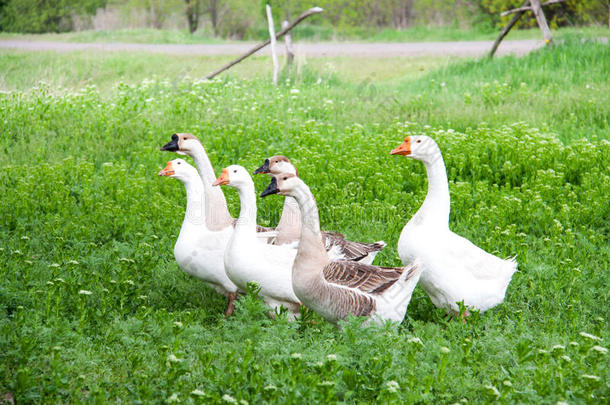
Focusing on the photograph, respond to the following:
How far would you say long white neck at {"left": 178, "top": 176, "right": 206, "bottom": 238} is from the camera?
5.82 metres

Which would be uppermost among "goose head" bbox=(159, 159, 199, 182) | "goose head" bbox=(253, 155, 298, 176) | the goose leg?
"goose head" bbox=(253, 155, 298, 176)

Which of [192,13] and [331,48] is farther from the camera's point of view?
[192,13]

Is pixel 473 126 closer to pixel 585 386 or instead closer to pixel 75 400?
pixel 585 386

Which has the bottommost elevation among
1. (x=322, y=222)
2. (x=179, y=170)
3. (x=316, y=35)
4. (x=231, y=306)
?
(x=231, y=306)

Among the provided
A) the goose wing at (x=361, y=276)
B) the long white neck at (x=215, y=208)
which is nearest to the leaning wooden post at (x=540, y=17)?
the long white neck at (x=215, y=208)

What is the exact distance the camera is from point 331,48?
21547 millimetres

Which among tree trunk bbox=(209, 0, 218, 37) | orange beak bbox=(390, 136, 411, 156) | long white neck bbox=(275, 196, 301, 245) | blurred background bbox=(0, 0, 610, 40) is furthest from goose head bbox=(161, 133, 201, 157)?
tree trunk bbox=(209, 0, 218, 37)

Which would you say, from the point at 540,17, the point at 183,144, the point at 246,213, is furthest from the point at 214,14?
the point at 246,213

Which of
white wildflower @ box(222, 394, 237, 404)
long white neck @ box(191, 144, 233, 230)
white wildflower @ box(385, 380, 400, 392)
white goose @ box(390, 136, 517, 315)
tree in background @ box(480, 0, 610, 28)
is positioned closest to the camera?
white wildflower @ box(222, 394, 237, 404)

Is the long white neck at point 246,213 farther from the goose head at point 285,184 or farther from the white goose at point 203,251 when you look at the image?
the goose head at point 285,184

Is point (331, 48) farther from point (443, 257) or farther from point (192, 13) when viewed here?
point (443, 257)

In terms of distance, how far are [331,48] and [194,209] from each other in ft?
54.1

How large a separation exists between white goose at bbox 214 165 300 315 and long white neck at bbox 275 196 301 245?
1.07ft

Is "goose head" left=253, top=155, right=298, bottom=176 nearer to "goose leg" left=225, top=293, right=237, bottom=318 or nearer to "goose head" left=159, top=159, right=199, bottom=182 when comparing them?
"goose head" left=159, top=159, right=199, bottom=182
